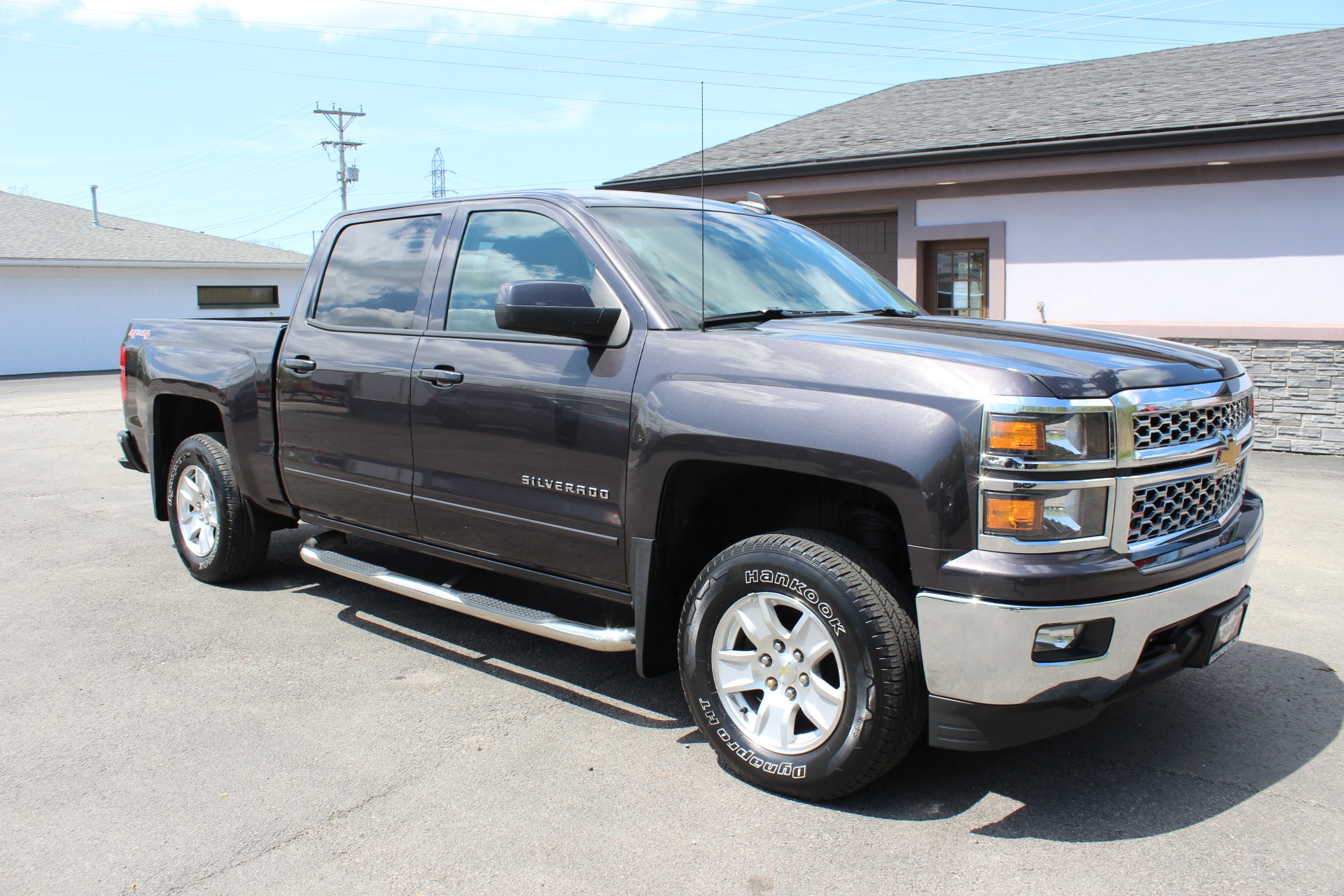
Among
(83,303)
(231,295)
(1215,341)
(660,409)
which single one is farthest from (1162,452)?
(231,295)

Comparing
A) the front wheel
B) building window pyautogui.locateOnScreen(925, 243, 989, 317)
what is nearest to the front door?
the front wheel

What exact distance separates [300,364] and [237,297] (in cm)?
3179

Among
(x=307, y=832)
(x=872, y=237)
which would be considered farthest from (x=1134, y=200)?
(x=307, y=832)

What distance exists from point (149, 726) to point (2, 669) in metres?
1.17

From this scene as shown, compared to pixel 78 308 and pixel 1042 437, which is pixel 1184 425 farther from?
pixel 78 308

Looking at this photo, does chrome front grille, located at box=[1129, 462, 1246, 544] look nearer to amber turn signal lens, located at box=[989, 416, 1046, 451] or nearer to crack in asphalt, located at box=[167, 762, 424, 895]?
amber turn signal lens, located at box=[989, 416, 1046, 451]

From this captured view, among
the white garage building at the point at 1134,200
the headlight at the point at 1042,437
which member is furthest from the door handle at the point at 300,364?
the white garage building at the point at 1134,200

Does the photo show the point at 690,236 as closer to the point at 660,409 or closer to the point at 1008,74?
the point at 660,409

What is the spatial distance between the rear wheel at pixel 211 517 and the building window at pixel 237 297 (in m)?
29.8

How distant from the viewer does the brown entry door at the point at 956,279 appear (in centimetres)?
1260

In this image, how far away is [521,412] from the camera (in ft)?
13.2

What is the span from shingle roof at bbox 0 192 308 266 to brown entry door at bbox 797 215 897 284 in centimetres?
2446

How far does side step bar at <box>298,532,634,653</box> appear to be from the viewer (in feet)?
12.5

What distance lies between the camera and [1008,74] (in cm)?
1572
